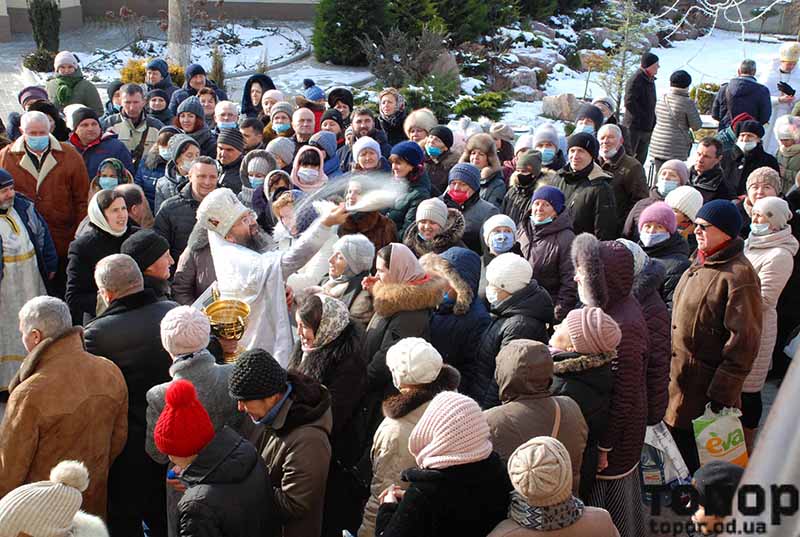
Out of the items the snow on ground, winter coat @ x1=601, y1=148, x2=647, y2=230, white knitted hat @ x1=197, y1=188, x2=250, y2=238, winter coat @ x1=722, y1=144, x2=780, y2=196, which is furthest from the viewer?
the snow on ground

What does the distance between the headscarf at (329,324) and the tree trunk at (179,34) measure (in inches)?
629

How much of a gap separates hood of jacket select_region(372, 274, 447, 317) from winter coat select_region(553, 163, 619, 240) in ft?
9.42

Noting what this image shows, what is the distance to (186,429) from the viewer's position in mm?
3492

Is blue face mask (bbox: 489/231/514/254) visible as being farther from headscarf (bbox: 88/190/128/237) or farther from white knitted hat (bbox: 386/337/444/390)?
headscarf (bbox: 88/190/128/237)

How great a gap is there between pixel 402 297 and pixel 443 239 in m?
1.46

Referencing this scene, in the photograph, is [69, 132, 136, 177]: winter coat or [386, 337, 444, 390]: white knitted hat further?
[69, 132, 136, 177]: winter coat

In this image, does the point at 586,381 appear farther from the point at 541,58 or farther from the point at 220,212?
the point at 541,58

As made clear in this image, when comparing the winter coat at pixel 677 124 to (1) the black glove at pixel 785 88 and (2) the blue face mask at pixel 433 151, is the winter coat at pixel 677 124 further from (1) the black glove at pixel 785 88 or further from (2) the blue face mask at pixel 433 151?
(2) the blue face mask at pixel 433 151

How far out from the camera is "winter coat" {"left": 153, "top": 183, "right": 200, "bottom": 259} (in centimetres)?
692

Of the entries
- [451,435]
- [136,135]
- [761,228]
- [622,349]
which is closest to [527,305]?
[622,349]

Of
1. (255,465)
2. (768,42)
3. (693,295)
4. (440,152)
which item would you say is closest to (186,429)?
(255,465)

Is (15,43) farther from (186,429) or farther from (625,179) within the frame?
(186,429)

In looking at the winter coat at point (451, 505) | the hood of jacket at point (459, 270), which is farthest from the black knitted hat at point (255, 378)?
the hood of jacket at point (459, 270)

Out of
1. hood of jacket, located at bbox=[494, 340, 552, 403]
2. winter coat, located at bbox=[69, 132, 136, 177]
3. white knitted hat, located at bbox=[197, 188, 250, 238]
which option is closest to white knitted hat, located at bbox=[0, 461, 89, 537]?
hood of jacket, located at bbox=[494, 340, 552, 403]
